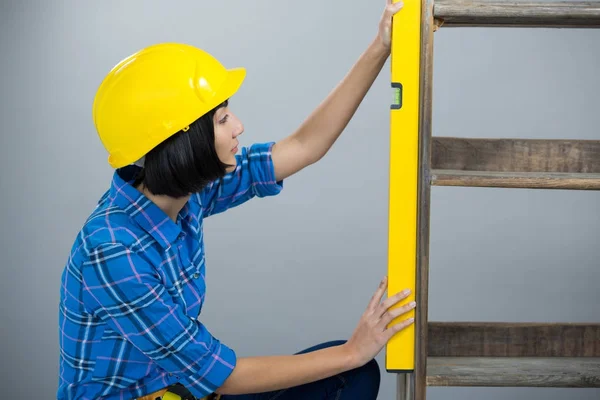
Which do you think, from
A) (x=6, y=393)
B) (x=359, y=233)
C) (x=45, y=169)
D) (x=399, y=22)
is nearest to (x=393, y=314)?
(x=399, y=22)

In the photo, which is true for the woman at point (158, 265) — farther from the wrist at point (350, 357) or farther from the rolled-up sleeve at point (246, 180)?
the rolled-up sleeve at point (246, 180)

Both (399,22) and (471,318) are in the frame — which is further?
(471,318)

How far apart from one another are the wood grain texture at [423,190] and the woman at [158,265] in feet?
0.15

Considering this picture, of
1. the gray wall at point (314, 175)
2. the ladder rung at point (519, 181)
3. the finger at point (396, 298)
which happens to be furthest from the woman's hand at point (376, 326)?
the gray wall at point (314, 175)

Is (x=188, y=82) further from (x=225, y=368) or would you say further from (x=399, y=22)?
(x=225, y=368)

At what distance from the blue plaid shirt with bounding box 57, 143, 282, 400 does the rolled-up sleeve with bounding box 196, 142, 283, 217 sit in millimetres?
176

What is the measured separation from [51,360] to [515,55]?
267cm

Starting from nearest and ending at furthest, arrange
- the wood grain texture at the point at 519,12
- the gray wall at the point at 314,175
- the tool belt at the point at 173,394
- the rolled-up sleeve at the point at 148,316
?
1. the wood grain texture at the point at 519,12
2. the rolled-up sleeve at the point at 148,316
3. the tool belt at the point at 173,394
4. the gray wall at the point at 314,175

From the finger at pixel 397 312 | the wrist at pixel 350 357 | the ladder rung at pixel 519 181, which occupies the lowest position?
the wrist at pixel 350 357

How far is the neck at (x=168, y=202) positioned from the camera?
1907mm

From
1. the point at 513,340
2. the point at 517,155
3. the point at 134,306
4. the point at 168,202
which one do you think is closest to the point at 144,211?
the point at 168,202

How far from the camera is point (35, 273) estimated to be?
12.8 ft

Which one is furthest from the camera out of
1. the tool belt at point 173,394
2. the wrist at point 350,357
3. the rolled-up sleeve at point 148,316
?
the tool belt at point 173,394

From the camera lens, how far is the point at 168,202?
1.93 metres
